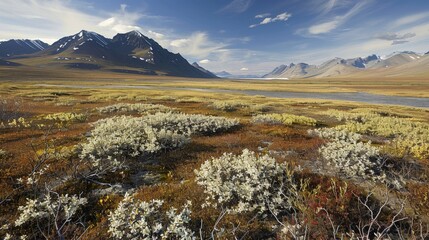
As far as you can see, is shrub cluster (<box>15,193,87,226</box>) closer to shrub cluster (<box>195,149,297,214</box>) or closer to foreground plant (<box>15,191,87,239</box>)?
foreground plant (<box>15,191,87,239</box>)

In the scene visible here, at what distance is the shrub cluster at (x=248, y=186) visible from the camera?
331 inches

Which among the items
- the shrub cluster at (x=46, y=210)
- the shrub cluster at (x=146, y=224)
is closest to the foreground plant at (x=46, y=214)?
the shrub cluster at (x=46, y=210)

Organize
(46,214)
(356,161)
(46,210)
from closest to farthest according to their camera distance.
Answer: (46,214)
(46,210)
(356,161)

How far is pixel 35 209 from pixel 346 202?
9691mm

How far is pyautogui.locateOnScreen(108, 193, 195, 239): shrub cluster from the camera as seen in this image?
Answer: 666 centimetres

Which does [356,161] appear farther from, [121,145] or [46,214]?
[46,214]

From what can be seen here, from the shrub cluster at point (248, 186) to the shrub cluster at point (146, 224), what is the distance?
159cm

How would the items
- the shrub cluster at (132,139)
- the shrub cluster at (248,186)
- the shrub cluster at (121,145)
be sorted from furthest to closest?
the shrub cluster at (132,139)
the shrub cluster at (121,145)
the shrub cluster at (248,186)

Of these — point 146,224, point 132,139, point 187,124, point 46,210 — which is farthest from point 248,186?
point 187,124

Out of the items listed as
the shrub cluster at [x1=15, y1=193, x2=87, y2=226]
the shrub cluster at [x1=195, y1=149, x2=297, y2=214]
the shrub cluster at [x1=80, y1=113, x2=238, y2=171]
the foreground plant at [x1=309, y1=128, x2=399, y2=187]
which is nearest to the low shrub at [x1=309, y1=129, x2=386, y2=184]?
the foreground plant at [x1=309, y1=128, x2=399, y2=187]

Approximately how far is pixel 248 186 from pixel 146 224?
3513 millimetres

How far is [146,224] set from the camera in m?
6.78

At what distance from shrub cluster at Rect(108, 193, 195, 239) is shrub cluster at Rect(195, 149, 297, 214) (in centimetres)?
159

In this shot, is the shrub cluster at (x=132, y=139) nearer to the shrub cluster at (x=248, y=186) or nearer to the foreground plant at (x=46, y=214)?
the foreground plant at (x=46, y=214)
